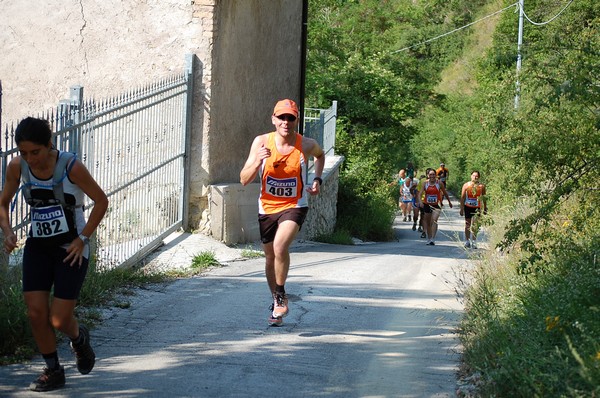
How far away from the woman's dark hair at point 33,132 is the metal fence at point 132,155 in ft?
6.35

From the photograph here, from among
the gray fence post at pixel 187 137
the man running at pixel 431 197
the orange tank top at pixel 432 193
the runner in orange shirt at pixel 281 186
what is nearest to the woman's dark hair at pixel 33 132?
the runner in orange shirt at pixel 281 186

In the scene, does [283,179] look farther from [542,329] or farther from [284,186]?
[542,329]

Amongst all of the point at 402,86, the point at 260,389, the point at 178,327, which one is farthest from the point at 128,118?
the point at 402,86

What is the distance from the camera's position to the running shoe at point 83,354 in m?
5.66

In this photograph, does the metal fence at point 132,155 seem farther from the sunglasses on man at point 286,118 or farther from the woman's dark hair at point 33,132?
the sunglasses on man at point 286,118

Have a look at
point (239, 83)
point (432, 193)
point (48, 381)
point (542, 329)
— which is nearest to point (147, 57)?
point (239, 83)

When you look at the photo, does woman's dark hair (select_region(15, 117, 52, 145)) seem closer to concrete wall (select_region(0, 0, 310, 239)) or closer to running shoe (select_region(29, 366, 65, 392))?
running shoe (select_region(29, 366, 65, 392))

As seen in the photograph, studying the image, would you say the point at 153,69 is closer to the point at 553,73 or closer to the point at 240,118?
the point at 240,118

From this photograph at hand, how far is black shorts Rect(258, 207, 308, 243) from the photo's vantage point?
759 centimetres

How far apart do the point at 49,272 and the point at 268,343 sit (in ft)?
7.13

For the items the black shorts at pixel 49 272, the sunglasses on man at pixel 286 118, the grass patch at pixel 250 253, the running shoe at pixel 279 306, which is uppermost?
the sunglasses on man at pixel 286 118

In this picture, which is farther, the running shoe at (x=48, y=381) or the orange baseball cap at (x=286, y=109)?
the orange baseball cap at (x=286, y=109)

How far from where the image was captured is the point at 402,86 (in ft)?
97.2

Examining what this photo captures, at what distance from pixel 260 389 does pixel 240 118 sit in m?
8.96
